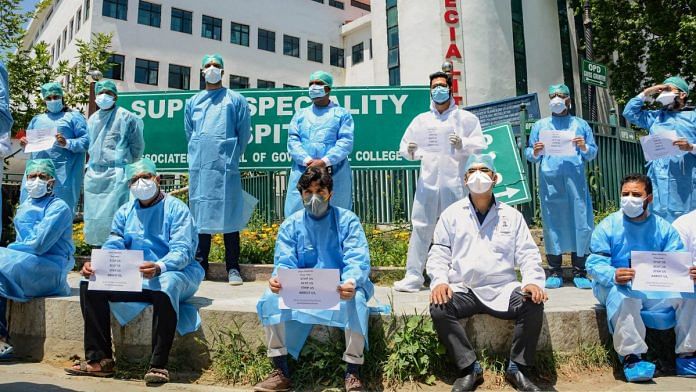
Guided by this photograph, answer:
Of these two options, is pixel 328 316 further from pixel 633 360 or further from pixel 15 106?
pixel 15 106

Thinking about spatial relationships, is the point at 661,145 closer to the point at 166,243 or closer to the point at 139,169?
the point at 166,243

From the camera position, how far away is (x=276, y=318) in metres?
3.54

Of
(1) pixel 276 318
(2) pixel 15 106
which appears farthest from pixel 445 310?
(2) pixel 15 106

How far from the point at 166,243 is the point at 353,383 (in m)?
1.80

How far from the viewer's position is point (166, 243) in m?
4.16

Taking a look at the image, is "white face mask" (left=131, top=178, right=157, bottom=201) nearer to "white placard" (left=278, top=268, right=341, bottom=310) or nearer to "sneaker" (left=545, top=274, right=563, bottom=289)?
"white placard" (left=278, top=268, right=341, bottom=310)

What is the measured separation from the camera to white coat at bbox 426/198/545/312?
12.1ft

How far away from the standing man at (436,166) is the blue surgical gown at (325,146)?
64 centimetres

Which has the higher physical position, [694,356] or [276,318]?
[276,318]

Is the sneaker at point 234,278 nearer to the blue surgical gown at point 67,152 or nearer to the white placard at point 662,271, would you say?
the blue surgical gown at point 67,152

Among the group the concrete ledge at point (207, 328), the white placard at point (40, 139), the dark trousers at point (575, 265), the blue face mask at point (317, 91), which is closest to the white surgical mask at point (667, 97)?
the dark trousers at point (575, 265)

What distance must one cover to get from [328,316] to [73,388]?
174 cm

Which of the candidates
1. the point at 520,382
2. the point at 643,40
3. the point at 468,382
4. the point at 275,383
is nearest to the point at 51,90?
the point at 275,383

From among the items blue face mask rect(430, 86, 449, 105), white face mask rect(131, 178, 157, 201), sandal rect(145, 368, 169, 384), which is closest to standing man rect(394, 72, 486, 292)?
blue face mask rect(430, 86, 449, 105)
